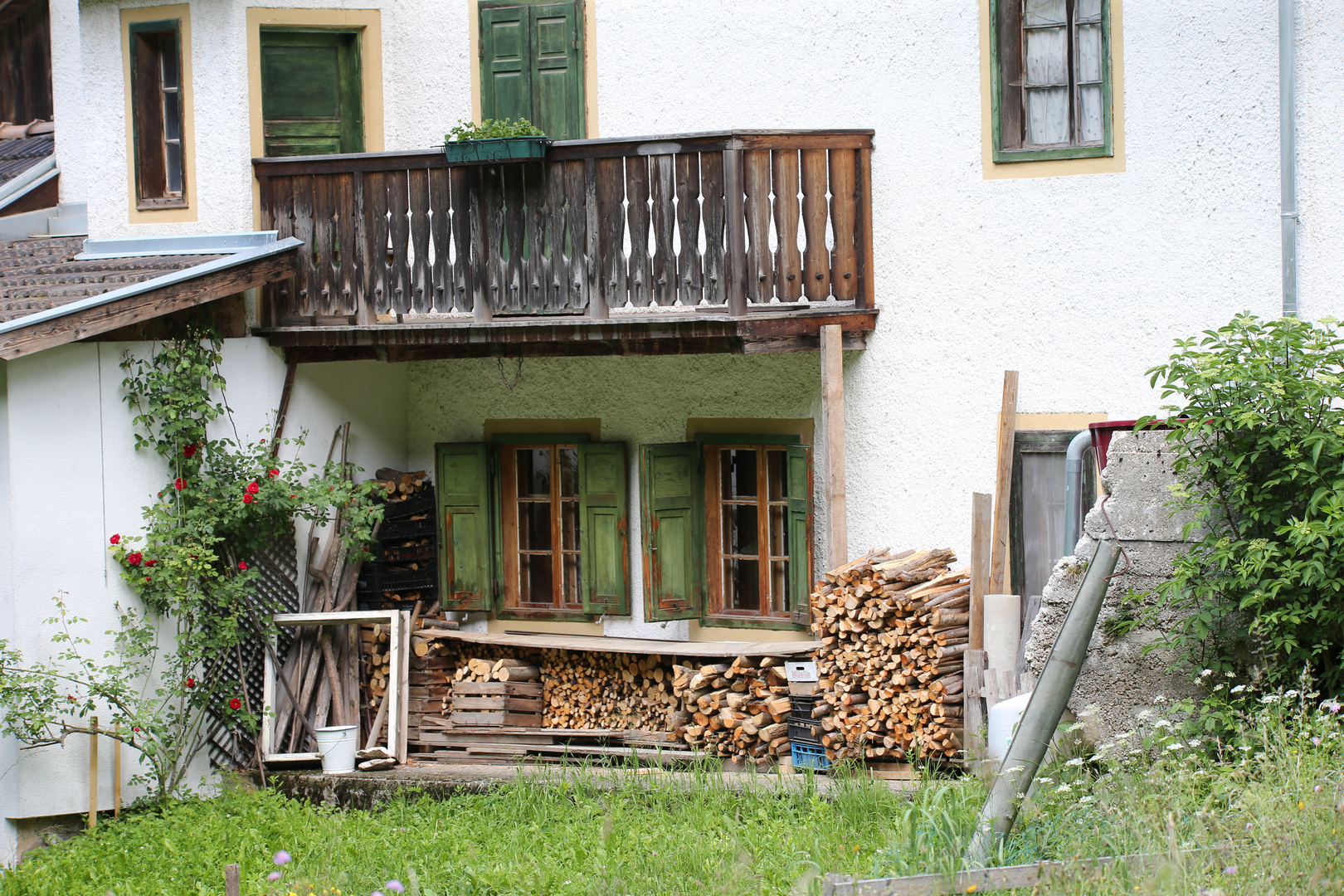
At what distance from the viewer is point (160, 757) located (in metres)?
8.55

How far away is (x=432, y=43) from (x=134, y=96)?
237 cm

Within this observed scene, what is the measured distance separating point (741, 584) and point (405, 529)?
112 inches

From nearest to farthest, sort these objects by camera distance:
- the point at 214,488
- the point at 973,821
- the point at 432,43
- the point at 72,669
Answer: the point at 973,821 < the point at 72,669 < the point at 214,488 < the point at 432,43

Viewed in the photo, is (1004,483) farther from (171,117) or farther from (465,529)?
(171,117)

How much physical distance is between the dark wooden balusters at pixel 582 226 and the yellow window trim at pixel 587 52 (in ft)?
3.67

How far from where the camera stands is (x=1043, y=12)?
8945 mm

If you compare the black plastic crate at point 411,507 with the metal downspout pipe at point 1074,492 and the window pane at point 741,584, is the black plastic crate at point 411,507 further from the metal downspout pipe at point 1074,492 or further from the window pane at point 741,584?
the metal downspout pipe at point 1074,492

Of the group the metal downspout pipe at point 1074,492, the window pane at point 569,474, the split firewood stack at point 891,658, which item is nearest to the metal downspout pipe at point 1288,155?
the metal downspout pipe at point 1074,492

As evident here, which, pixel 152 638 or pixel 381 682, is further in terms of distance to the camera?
pixel 381 682

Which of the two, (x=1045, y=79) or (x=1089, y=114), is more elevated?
(x=1045, y=79)

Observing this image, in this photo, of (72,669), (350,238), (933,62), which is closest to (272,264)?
(350,238)

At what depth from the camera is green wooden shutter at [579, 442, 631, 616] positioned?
1049 centimetres

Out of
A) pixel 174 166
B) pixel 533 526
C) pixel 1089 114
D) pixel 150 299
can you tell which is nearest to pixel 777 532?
pixel 533 526

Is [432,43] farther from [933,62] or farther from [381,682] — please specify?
[381,682]
